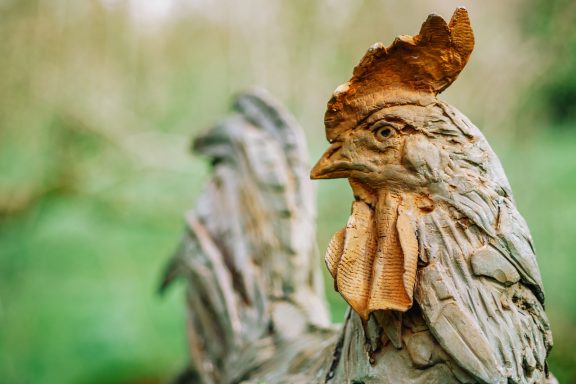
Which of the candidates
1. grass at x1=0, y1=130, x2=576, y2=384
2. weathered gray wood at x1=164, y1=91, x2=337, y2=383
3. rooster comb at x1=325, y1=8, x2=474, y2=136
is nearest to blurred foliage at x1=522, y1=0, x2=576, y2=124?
grass at x1=0, y1=130, x2=576, y2=384

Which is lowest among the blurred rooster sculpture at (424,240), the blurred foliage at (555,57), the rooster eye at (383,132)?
the blurred rooster sculpture at (424,240)

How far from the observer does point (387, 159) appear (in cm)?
133

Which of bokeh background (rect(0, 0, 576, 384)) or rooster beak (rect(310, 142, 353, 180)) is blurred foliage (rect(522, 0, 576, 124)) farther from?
rooster beak (rect(310, 142, 353, 180))

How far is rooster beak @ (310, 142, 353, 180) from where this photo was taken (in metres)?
1.37

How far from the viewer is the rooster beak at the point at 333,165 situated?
1370 millimetres

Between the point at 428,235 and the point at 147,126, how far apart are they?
11.7 feet

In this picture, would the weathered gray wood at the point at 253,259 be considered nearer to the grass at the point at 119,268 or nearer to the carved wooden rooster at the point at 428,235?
the carved wooden rooster at the point at 428,235

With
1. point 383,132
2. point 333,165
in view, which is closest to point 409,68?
point 383,132

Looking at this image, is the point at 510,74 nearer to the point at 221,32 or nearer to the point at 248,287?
the point at 221,32

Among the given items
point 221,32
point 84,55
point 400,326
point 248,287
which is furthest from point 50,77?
point 400,326

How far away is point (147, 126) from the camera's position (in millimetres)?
4559

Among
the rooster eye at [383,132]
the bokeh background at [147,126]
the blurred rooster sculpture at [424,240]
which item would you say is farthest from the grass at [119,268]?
the rooster eye at [383,132]

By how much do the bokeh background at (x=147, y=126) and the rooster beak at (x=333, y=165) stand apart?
275 cm

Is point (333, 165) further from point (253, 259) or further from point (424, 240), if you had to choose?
point (253, 259)
